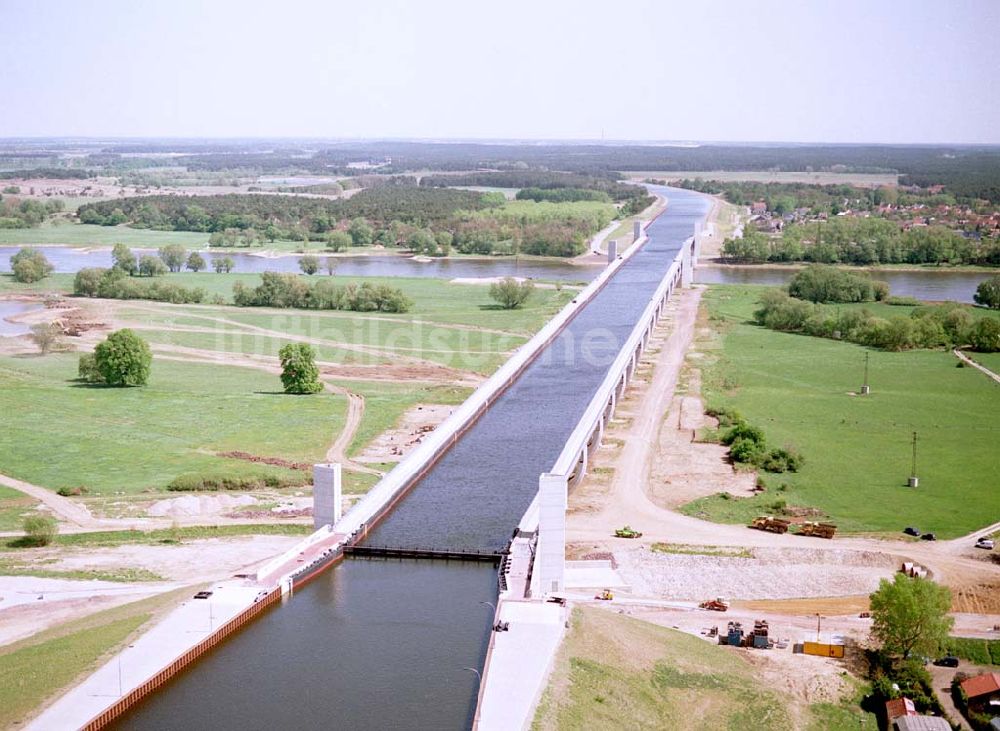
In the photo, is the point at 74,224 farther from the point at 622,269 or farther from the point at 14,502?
the point at 14,502

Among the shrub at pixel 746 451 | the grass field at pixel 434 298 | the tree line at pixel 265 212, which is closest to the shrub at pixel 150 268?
the grass field at pixel 434 298

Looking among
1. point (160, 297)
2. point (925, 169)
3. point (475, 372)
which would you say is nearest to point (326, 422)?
point (475, 372)

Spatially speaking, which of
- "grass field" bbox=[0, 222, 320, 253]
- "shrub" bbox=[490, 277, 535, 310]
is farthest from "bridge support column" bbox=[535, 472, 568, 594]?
"grass field" bbox=[0, 222, 320, 253]

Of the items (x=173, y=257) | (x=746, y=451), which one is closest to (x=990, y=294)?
(x=746, y=451)

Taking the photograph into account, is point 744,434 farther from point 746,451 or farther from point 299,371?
point 299,371

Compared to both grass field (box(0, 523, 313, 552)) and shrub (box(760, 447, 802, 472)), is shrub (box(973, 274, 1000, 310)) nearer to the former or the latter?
shrub (box(760, 447, 802, 472))
